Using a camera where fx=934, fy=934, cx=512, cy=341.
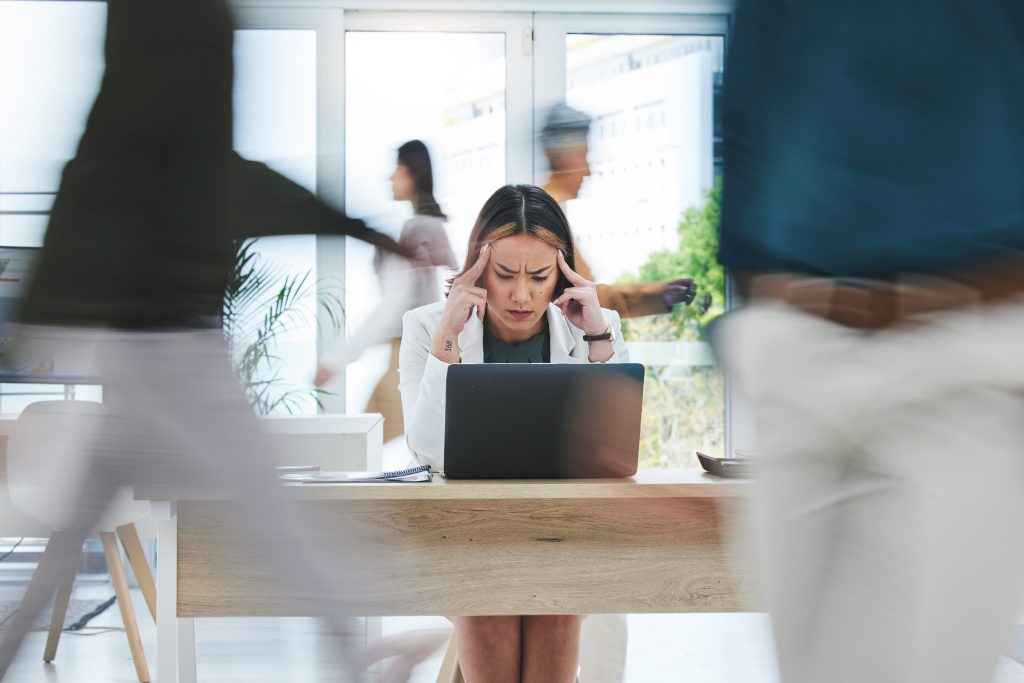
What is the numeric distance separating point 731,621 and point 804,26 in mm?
3047

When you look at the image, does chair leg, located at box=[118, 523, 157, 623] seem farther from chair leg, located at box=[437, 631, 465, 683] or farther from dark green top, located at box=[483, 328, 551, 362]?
dark green top, located at box=[483, 328, 551, 362]

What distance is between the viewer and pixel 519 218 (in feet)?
7.48

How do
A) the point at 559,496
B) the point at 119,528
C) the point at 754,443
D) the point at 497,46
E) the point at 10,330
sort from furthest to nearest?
the point at 497,46 < the point at 119,528 < the point at 559,496 < the point at 10,330 < the point at 754,443

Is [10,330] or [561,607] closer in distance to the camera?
[10,330]

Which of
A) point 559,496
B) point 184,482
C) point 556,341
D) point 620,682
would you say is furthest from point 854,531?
point 620,682

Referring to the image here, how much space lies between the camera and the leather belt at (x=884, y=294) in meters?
0.74

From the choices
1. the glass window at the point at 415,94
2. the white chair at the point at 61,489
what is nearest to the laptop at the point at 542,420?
the white chair at the point at 61,489

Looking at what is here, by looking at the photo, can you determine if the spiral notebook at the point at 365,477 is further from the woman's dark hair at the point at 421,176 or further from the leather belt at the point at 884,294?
the leather belt at the point at 884,294

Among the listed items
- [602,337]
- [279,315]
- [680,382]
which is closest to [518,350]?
[602,337]

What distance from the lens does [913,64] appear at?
78cm

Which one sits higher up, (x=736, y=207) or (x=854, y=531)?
(x=736, y=207)

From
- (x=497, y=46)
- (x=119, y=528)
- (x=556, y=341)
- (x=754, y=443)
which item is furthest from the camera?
(x=497, y=46)

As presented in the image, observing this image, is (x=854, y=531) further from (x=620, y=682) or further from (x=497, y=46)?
(x=497, y=46)

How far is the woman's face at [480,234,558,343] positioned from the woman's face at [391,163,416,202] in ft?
3.99
